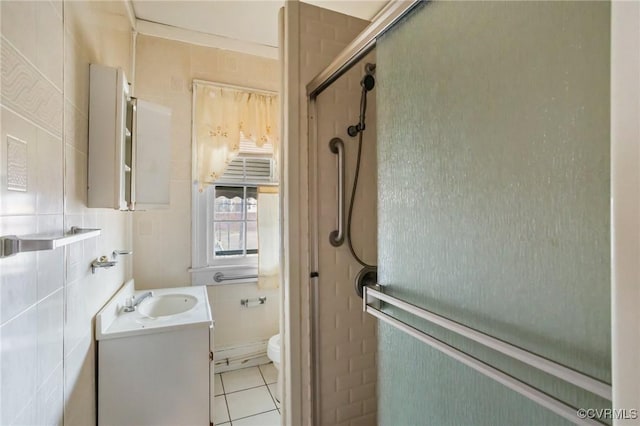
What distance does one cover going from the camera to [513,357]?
1.77ft

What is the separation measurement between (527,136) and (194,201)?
7.47ft

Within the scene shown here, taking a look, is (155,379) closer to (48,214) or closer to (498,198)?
(48,214)

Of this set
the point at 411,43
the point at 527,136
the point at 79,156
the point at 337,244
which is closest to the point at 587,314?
the point at 527,136

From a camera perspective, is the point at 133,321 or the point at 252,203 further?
the point at 252,203

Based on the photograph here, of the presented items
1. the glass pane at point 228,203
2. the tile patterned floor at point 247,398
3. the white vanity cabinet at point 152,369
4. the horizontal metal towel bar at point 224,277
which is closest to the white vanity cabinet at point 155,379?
the white vanity cabinet at point 152,369

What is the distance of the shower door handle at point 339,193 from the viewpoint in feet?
4.49

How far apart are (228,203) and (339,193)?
1420mm

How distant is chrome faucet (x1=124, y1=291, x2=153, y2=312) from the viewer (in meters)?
1.74

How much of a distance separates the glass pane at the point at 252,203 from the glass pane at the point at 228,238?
108mm

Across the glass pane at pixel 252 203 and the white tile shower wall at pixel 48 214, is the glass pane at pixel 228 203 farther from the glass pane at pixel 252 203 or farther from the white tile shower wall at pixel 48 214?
the white tile shower wall at pixel 48 214

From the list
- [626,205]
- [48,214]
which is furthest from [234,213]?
[626,205]

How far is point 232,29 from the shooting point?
2211 millimetres

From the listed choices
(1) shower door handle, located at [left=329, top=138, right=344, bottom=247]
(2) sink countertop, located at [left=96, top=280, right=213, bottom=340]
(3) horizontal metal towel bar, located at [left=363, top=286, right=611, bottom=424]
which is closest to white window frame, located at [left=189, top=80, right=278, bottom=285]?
(2) sink countertop, located at [left=96, top=280, right=213, bottom=340]

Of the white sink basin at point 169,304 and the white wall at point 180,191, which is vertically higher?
the white wall at point 180,191
